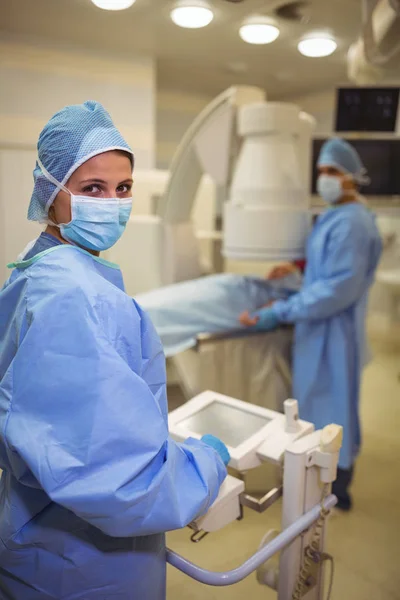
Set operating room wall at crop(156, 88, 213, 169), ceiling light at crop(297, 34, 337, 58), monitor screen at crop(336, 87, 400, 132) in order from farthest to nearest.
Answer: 1. monitor screen at crop(336, 87, 400, 132)
2. operating room wall at crop(156, 88, 213, 169)
3. ceiling light at crop(297, 34, 337, 58)

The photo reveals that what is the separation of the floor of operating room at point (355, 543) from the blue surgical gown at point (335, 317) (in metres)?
0.25

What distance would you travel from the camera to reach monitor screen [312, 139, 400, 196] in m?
3.73

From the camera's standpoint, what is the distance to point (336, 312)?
1862 mm

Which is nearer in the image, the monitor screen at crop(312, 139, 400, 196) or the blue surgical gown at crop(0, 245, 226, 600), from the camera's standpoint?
the blue surgical gown at crop(0, 245, 226, 600)

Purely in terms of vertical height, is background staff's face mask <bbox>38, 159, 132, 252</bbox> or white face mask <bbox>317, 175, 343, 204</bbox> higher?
white face mask <bbox>317, 175, 343, 204</bbox>

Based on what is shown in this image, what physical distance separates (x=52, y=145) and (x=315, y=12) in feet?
3.17

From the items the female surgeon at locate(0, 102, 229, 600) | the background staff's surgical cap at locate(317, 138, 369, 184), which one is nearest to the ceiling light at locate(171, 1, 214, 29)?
the female surgeon at locate(0, 102, 229, 600)

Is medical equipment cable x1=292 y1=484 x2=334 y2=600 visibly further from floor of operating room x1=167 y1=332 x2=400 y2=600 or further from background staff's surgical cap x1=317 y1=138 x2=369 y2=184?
background staff's surgical cap x1=317 y1=138 x2=369 y2=184

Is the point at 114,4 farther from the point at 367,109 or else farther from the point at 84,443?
the point at 367,109

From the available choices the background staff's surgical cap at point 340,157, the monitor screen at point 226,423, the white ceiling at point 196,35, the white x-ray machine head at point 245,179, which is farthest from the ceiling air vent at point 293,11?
the monitor screen at point 226,423

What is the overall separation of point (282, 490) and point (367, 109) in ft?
6.01

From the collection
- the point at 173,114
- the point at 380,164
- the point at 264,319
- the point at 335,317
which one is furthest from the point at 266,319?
the point at 380,164

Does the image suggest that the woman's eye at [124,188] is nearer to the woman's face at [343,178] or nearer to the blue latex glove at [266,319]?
the blue latex glove at [266,319]

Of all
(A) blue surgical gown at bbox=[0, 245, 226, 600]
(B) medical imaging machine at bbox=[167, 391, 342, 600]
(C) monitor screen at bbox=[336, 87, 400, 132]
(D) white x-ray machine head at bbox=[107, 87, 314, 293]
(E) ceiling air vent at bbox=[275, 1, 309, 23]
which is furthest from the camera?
→ (C) monitor screen at bbox=[336, 87, 400, 132]
